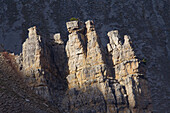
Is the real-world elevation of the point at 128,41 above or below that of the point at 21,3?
below

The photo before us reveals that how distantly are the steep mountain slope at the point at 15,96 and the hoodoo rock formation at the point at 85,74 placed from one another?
48.3 inches

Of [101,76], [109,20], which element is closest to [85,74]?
[101,76]

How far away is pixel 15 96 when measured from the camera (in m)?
44.6

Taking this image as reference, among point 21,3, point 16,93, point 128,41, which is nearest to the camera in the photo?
point 16,93

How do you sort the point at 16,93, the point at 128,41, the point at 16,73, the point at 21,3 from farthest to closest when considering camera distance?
1. the point at 21,3
2. the point at 128,41
3. the point at 16,73
4. the point at 16,93

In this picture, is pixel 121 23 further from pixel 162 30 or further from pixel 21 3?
pixel 21 3

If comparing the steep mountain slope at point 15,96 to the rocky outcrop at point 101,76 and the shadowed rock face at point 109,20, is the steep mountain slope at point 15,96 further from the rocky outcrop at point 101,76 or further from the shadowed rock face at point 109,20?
the shadowed rock face at point 109,20

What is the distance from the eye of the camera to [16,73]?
2021 inches

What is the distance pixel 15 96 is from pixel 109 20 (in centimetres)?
6932

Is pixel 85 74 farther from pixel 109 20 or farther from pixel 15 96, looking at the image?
pixel 109 20

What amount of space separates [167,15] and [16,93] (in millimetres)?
80831

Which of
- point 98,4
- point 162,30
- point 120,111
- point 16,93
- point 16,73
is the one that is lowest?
point 120,111

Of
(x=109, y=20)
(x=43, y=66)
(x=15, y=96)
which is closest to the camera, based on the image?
(x=15, y=96)

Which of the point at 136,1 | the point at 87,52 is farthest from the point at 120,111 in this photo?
the point at 136,1
